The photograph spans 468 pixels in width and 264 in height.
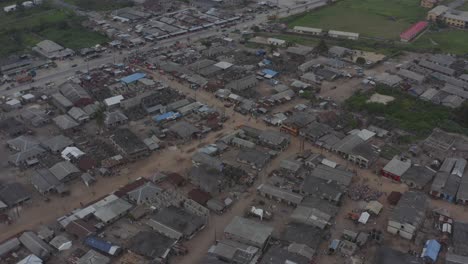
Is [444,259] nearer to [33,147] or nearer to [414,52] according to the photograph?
[33,147]

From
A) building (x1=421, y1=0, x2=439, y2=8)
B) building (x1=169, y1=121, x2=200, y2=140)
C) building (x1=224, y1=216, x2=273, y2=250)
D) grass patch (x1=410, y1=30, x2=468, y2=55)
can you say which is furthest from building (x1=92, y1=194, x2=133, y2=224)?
building (x1=421, y1=0, x2=439, y2=8)

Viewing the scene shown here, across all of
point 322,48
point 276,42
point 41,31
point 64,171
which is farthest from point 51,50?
point 322,48

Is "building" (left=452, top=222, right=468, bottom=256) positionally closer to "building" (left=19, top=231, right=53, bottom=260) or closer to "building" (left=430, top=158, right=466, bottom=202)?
"building" (left=430, top=158, right=466, bottom=202)

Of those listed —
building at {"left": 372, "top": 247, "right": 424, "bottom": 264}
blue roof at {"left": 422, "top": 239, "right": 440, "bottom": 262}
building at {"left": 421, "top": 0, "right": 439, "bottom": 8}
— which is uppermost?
building at {"left": 421, "top": 0, "right": 439, "bottom": 8}

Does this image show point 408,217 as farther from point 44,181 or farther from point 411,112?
point 44,181

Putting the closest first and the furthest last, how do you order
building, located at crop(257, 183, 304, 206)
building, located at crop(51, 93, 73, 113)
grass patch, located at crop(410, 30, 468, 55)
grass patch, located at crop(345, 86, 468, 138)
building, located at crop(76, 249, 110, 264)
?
1. building, located at crop(76, 249, 110, 264)
2. building, located at crop(257, 183, 304, 206)
3. grass patch, located at crop(345, 86, 468, 138)
4. building, located at crop(51, 93, 73, 113)
5. grass patch, located at crop(410, 30, 468, 55)

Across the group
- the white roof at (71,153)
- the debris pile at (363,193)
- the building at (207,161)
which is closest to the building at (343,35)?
the debris pile at (363,193)
